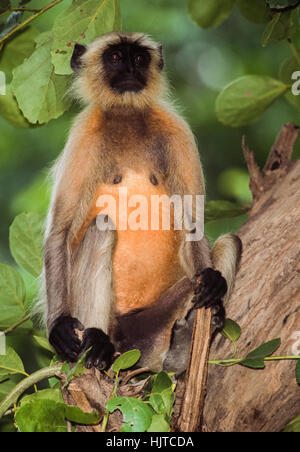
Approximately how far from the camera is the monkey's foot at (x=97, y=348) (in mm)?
3787

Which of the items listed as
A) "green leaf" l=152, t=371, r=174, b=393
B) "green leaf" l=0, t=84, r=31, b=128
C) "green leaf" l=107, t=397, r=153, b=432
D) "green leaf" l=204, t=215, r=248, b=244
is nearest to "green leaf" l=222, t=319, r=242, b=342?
"green leaf" l=152, t=371, r=174, b=393

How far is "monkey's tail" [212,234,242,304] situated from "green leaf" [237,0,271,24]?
1.50 meters

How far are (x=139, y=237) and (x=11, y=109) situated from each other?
1224 mm

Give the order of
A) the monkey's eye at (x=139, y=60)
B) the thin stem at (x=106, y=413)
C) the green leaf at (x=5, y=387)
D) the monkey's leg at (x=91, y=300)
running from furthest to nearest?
the monkey's eye at (x=139, y=60)
the green leaf at (x=5, y=387)
the monkey's leg at (x=91, y=300)
the thin stem at (x=106, y=413)

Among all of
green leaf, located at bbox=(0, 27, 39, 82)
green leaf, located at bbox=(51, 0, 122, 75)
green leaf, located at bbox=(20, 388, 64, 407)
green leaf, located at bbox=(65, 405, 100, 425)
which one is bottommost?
green leaf, located at bbox=(20, 388, 64, 407)

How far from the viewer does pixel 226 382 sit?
3996mm

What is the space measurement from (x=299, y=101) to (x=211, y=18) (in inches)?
33.3

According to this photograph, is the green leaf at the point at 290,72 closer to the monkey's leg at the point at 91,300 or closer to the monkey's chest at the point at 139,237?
the monkey's chest at the point at 139,237

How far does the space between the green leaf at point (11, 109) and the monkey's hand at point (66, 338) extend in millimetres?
1376

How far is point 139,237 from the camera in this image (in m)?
4.60

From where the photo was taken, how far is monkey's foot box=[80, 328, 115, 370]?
12.4ft

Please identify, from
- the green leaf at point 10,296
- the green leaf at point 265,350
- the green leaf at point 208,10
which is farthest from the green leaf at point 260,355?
the green leaf at point 208,10

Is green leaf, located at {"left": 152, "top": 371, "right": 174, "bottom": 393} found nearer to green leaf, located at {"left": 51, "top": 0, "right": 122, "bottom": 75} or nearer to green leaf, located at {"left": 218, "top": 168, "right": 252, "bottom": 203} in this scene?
green leaf, located at {"left": 51, "top": 0, "right": 122, "bottom": 75}

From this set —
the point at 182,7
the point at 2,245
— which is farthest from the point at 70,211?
the point at 182,7
